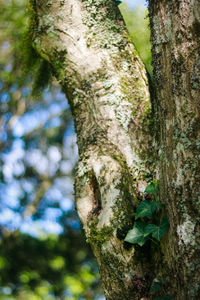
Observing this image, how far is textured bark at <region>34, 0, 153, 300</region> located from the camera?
116 centimetres

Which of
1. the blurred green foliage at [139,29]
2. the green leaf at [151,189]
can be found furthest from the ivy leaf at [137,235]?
the blurred green foliage at [139,29]

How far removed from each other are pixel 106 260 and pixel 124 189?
0.30 meters

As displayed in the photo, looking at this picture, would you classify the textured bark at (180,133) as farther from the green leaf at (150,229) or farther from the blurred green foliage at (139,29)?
the blurred green foliage at (139,29)

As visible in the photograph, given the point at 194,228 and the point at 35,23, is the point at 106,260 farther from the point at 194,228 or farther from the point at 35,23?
the point at 35,23

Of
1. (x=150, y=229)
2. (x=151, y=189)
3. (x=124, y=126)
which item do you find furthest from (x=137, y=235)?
(x=124, y=126)

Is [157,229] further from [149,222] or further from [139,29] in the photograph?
[139,29]

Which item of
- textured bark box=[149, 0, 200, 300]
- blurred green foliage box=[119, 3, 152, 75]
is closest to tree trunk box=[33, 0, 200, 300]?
textured bark box=[149, 0, 200, 300]

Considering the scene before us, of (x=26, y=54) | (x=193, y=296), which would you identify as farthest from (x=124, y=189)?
(x=26, y=54)

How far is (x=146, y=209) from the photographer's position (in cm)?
116

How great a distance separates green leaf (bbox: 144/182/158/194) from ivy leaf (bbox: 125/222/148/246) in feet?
0.44

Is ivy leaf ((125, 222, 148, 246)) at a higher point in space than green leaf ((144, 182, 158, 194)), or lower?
lower

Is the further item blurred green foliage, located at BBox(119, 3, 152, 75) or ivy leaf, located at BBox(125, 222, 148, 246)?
blurred green foliage, located at BBox(119, 3, 152, 75)

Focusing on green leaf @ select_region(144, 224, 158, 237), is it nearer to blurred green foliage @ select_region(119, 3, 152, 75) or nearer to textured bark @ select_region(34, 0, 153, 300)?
textured bark @ select_region(34, 0, 153, 300)

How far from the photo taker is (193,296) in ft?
3.03
